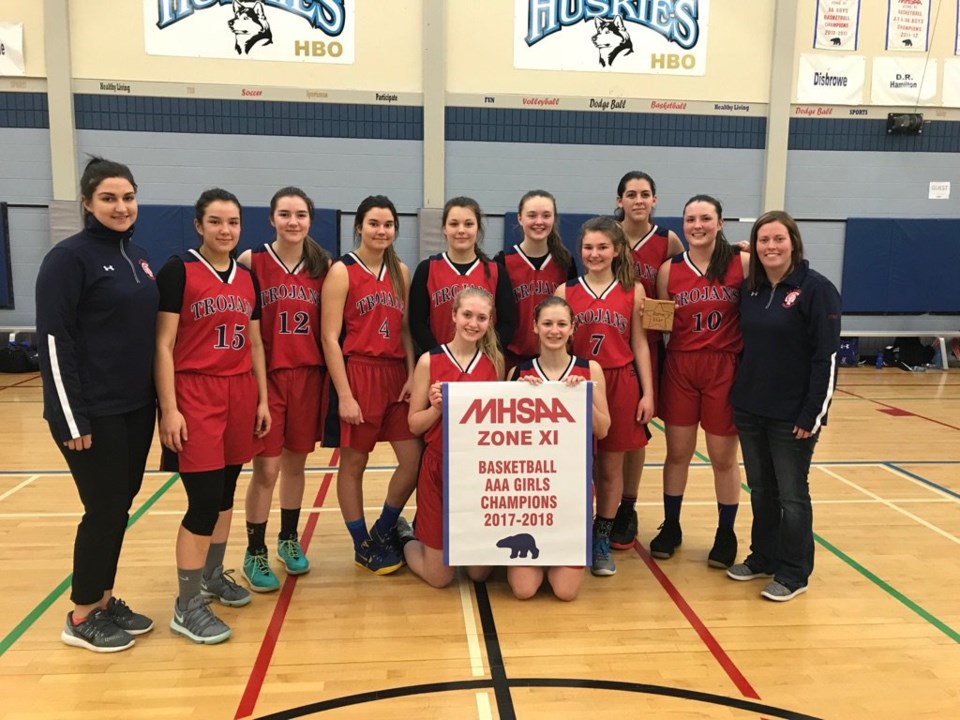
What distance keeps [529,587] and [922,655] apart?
4.96 feet

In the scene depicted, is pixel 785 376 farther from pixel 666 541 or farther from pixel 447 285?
pixel 447 285

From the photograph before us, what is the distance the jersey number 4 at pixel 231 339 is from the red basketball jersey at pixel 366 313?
1.71 ft

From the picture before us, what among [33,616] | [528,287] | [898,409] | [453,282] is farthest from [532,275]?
[898,409]

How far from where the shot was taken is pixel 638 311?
3293 millimetres

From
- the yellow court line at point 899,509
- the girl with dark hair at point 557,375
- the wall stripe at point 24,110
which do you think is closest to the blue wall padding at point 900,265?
the yellow court line at point 899,509

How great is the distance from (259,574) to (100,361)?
1262 millimetres

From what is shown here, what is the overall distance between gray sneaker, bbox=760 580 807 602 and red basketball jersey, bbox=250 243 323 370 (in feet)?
7.39

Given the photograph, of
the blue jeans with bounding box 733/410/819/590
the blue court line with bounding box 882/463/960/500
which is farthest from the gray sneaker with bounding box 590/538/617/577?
the blue court line with bounding box 882/463/960/500

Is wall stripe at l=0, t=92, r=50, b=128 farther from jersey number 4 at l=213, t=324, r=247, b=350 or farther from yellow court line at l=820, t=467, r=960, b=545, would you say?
yellow court line at l=820, t=467, r=960, b=545

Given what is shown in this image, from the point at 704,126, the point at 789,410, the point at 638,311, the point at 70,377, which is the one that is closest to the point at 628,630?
the point at 789,410

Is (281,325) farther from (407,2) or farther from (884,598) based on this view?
(407,2)

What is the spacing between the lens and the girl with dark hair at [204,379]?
258 centimetres

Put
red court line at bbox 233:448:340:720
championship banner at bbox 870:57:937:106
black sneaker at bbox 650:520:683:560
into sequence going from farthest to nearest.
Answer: championship banner at bbox 870:57:937:106 < black sneaker at bbox 650:520:683:560 < red court line at bbox 233:448:340:720

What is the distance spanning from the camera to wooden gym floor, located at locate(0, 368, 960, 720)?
2.32 meters
